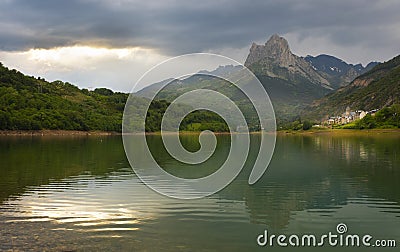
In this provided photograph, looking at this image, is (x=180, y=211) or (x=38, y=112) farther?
(x=38, y=112)

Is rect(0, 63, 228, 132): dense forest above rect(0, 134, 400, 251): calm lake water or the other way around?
above

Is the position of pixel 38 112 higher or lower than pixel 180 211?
higher

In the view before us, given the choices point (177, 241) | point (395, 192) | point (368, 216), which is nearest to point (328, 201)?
point (368, 216)

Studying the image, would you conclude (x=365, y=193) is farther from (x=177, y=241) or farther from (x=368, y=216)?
(x=177, y=241)

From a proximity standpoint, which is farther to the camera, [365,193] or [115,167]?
[115,167]

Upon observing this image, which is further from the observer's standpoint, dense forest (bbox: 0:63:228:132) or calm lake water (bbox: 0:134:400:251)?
dense forest (bbox: 0:63:228:132)

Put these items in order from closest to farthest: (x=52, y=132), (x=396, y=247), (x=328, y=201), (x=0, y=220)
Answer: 1. (x=396, y=247)
2. (x=0, y=220)
3. (x=328, y=201)
4. (x=52, y=132)

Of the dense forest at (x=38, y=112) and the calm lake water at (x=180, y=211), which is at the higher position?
the dense forest at (x=38, y=112)

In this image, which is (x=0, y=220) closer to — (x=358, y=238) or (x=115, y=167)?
(x=358, y=238)

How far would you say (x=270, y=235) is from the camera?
52.0 ft

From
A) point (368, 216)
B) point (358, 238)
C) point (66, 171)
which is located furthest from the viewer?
point (66, 171)

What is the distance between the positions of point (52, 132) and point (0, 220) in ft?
443

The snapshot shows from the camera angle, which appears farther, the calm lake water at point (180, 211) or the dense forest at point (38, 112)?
the dense forest at point (38, 112)

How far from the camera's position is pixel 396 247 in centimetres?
1447
